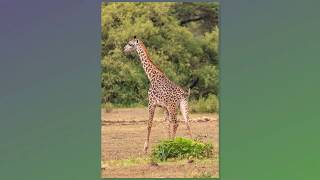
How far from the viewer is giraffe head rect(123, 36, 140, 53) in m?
7.42

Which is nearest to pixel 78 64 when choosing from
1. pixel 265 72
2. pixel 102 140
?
pixel 102 140

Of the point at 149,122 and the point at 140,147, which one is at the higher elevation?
the point at 149,122

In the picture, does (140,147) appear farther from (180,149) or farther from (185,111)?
(185,111)

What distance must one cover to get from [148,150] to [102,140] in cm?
46

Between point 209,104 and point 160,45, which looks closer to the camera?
point 209,104

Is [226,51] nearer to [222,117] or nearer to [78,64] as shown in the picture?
[222,117]

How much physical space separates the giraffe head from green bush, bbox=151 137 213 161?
3.22 feet

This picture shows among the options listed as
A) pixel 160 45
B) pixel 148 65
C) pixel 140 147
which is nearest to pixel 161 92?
pixel 148 65

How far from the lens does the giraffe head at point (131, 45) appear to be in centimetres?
742

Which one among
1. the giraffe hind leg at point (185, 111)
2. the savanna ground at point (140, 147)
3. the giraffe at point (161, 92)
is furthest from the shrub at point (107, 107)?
the giraffe hind leg at point (185, 111)

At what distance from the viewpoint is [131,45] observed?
24.4 feet

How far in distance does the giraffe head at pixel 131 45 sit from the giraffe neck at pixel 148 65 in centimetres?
4

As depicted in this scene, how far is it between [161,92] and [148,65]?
30 cm

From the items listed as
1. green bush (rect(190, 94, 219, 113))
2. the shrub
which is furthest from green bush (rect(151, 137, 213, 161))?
the shrub
